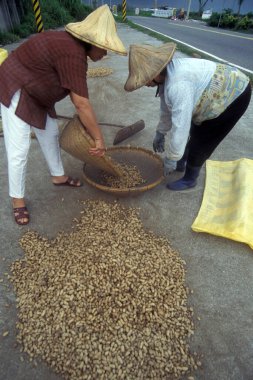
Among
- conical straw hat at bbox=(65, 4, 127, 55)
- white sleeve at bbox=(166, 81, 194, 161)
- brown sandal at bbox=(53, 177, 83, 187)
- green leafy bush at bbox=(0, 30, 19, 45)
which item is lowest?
green leafy bush at bbox=(0, 30, 19, 45)

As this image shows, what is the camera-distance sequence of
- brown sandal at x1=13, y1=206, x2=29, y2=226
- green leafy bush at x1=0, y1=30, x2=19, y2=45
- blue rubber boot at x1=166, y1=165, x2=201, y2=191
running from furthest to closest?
1. green leafy bush at x1=0, y1=30, x2=19, y2=45
2. blue rubber boot at x1=166, y1=165, x2=201, y2=191
3. brown sandal at x1=13, y1=206, x2=29, y2=226

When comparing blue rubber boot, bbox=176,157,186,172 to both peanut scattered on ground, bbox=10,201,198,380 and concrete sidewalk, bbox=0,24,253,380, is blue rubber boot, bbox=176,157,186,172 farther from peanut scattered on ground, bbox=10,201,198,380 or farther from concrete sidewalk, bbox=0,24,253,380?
peanut scattered on ground, bbox=10,201,198,380

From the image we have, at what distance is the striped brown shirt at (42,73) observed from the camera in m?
1.85

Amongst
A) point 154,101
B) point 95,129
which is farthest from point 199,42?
point 95,129

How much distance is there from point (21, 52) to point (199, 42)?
11.4m

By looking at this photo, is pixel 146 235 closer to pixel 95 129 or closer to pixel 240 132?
pixel 95 129

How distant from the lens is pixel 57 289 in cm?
194

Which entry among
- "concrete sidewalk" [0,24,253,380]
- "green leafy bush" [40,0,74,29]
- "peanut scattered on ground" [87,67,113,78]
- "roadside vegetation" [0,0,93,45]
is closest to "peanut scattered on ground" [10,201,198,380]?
"concrete sidewalk" [0,24,253,380]

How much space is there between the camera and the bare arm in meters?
1.96

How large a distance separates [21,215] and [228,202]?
6.27 feet

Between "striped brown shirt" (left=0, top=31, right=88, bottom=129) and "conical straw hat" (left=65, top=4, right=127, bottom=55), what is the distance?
7cm

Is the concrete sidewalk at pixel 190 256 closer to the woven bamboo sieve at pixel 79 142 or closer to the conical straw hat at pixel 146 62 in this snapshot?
the woven bamboo sieve at pixel 79 142

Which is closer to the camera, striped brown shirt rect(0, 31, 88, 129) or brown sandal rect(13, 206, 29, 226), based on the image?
striped brown shirt rect(0, 31, 88, 129)

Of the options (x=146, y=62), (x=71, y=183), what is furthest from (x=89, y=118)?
(x=71, y=183)
